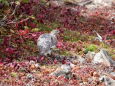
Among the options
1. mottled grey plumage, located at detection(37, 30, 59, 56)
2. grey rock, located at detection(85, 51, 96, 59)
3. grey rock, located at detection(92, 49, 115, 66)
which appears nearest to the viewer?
grey rock, located at detection(92, 49, 115, 66)

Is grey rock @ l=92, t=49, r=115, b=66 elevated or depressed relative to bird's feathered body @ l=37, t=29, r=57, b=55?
depressed

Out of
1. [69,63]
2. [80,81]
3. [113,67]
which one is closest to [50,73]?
[80,81]

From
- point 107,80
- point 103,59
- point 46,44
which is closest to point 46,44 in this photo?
point 46,44

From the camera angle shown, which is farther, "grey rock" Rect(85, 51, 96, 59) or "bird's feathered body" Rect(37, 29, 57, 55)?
"grey rock" Rect(85, 51, 96, 59)

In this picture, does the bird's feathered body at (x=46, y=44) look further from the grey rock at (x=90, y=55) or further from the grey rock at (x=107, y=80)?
the grey rock at (x=107, y=80)

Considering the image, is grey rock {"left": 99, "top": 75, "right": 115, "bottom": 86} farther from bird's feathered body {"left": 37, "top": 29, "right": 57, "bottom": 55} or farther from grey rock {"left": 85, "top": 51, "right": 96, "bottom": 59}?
bird's feathered body {"left": 37, "top": 29, "right": 57, "bottom": 55}

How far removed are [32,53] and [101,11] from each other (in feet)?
49.9

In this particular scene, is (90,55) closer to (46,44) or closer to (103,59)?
(103,59)

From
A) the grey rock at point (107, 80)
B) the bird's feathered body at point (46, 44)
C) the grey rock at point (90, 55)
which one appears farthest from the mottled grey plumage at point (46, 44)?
the grey rock at point (107, 80)

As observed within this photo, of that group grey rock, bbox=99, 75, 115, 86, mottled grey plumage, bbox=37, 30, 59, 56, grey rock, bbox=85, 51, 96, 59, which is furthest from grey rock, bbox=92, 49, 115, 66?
grey rock, bbox=99, 75, 115, 86

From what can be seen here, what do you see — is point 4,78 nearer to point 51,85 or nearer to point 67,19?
point 51,85

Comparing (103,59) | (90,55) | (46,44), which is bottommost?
(90,55)

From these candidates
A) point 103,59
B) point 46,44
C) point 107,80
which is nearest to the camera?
point 107,80

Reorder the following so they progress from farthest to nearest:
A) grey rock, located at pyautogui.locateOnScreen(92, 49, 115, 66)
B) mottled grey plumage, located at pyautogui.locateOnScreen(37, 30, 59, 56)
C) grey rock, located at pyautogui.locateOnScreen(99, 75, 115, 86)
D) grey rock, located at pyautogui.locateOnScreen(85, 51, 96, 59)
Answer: grey rock, located at pyautogui.locateOnScreen(85, 51, 96, 59)
mottled grey plumage, located at pyautogui.locateOnScreen(37, 30, 59, 56)
grey rock, located at pyautogui.locateOnScreen(92, 49, 115, 66)
grey rock, located at pyautogui.locateOnScreen(99, 75, 115, 86)
